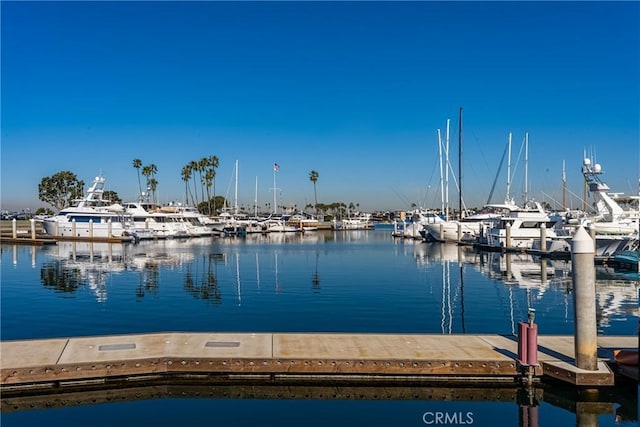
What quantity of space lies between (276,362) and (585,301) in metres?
7.19

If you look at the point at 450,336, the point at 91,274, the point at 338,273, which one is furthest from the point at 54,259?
the point at 450,336

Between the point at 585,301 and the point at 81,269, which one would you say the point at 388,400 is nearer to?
the point at 585,301

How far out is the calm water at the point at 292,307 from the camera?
1169 cm

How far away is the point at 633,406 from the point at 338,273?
27.2 meters

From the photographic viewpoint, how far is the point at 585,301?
40.2 feet

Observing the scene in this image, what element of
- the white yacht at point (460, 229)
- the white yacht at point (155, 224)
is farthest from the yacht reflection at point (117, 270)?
the white yacht at point (460, 229)

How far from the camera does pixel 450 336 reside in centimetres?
1535

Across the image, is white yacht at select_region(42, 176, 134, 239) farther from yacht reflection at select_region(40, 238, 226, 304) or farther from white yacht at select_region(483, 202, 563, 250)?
white yacht at select_region(483, 202, 563, 250)

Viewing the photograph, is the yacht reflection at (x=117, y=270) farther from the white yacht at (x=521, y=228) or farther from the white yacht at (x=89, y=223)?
the white yacht at (x=521, y=228)

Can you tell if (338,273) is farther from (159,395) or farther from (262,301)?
(159,395)

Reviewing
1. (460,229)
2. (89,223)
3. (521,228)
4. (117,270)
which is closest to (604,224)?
(521,228)

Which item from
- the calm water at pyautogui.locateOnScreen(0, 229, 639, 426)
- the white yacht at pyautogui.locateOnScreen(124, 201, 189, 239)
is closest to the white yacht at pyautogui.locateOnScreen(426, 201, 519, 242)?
the calm water at pyautogui.locateOnScreen(0, 229, 639, 426)

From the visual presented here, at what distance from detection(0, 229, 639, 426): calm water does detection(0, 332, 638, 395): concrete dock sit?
569 mm

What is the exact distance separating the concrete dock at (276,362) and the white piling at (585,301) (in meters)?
0.41
